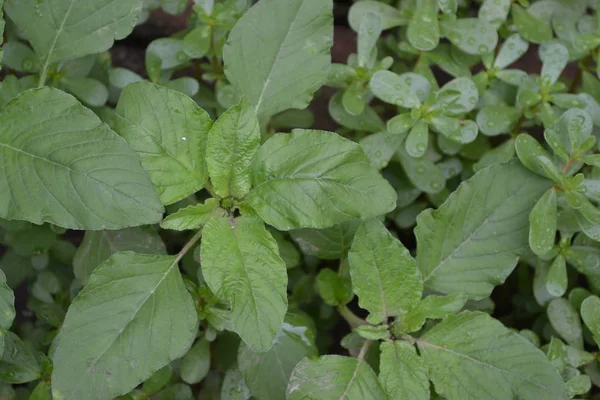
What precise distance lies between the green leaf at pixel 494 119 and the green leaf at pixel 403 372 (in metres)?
0.80

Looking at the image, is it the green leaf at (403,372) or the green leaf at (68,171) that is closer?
the green leaf at (68,171)

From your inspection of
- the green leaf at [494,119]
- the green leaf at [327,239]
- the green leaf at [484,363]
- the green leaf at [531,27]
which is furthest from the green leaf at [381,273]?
the green leaf at [531,27]

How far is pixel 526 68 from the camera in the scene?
2.53 metres

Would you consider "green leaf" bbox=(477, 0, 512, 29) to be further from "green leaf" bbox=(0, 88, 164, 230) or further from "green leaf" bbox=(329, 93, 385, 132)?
"green leaf" bbox=(0, 88, 164, 230)

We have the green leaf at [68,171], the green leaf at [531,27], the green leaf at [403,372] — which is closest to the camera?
the green leaf at [68,171]

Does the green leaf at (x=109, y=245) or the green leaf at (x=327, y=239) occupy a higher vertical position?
the green leaf at (x=109, y=245)

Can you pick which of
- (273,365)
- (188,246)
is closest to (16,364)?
(188,246)

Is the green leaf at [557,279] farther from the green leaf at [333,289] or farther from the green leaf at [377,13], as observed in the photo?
the green leaf at [377,13]

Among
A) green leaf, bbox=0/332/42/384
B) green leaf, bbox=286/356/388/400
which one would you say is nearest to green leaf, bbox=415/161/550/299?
green leaf, bbox=286/356/388/400

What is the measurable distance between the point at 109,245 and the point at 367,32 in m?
1.10

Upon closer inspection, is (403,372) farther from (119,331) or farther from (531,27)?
(531,27)

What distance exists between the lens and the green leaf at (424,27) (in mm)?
2014

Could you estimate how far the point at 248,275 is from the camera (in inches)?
56.4

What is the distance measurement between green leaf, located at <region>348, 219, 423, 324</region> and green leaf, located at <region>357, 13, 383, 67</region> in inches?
26.7
